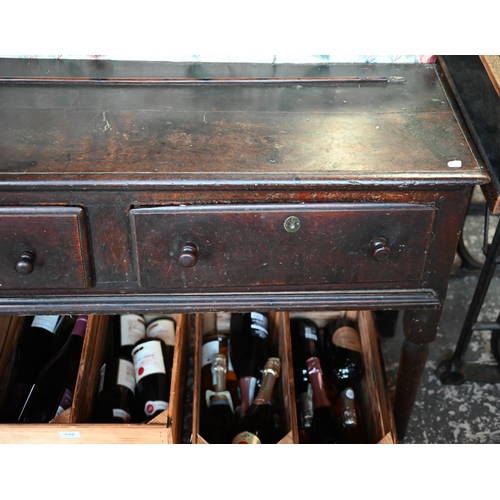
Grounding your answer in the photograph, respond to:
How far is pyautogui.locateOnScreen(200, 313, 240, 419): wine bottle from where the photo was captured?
1.61 metres

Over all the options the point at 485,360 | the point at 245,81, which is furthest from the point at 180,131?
the point at 485,360

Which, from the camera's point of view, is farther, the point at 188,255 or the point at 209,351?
the point at 209,351

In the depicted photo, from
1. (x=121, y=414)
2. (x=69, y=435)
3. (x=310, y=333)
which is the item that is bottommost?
(x=69, y=435)

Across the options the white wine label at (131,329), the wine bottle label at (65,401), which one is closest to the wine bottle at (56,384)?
the wine bottle label at (65,401)

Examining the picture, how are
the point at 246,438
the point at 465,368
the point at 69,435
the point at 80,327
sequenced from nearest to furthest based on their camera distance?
the point at 69,435, the point at 246,438, the point at 80,327, the point at 465,368

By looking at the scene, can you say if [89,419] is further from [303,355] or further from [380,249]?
[380,249]

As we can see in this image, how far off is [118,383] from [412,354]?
714mm

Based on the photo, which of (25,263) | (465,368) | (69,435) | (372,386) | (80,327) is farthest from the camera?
(465,368)

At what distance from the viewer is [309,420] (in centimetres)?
157

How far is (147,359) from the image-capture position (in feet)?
5.17

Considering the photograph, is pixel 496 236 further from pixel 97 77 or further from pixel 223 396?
pixel 97 77

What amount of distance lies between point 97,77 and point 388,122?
1.93ft

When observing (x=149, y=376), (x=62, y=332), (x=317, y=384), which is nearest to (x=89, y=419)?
(x=149, y=376)

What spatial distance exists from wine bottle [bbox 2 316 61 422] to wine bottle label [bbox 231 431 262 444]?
1.77 feet
